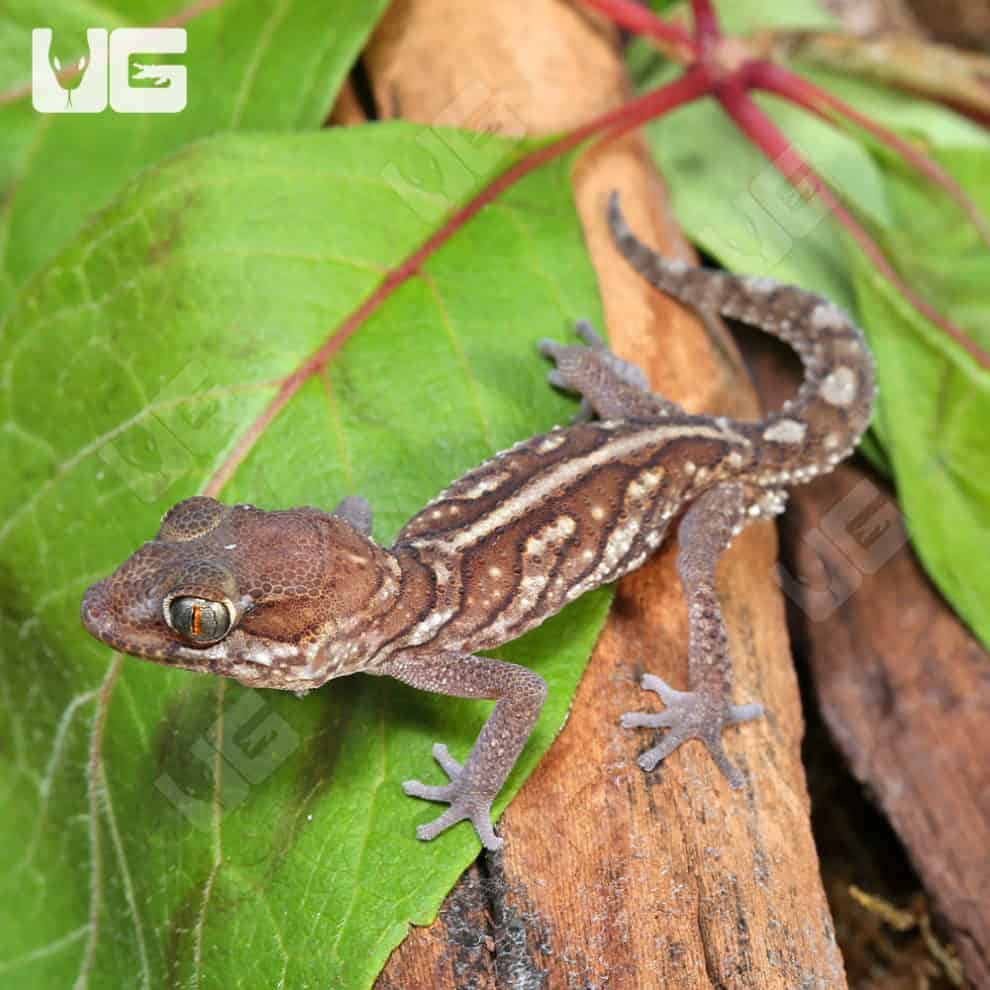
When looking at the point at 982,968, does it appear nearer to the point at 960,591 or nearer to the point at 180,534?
the point at 960,591

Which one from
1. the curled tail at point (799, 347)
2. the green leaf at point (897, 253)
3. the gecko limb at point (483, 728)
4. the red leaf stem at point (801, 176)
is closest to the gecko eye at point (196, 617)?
the gecko limb at point (483, 728)

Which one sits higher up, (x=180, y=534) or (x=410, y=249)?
(x=410, y=249)

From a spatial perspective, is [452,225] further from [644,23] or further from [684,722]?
[684,722]

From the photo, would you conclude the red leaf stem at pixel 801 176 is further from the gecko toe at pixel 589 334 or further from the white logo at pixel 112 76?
the white logo at pixel 112 76

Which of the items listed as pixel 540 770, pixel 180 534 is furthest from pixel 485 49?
pixel 540 770

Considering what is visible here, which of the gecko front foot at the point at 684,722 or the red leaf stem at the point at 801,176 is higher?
the red leaf stem at the point at 801,176

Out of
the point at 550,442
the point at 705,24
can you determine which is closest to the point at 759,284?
the point at 705,24

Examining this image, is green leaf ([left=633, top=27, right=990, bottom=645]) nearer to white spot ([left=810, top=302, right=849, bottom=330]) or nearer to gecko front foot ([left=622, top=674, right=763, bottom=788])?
white spot ([left=810, top=302, right=849, bottom=330])
